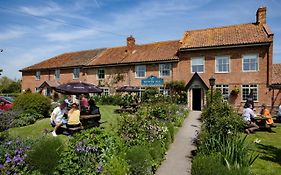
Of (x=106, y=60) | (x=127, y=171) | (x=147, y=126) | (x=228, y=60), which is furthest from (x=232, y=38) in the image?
(x=127, y=171)

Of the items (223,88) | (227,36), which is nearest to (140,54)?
(227,36)

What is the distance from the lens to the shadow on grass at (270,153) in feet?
Answer: 31.3

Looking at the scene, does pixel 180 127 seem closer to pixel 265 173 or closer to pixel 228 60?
pixel 265 173

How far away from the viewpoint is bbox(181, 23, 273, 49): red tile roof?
1021 inches

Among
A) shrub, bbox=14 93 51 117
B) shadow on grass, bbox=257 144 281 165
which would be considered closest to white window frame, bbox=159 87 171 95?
shrub, bbox=14 93 51 117

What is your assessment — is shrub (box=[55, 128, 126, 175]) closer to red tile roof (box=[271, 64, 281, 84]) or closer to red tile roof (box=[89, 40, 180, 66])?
red tile roof (box=[89, 40, 180, 66])

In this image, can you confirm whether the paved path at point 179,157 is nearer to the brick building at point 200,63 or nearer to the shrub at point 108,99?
the brick building at point 200,63

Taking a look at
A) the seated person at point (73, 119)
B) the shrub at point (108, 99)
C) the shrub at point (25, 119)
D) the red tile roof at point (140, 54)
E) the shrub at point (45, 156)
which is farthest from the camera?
the shrub at point (108, 99)

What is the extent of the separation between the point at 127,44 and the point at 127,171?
103 ft

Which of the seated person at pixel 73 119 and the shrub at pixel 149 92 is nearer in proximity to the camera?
the seated person at pixel 73 119

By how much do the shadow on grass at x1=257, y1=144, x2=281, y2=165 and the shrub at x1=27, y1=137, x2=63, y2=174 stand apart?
7.47 meters

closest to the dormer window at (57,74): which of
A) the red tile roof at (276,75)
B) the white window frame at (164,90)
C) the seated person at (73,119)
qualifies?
the white window frame at (164,90)

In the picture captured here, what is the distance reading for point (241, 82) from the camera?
2620 centimetres

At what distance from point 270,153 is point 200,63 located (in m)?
18.4
